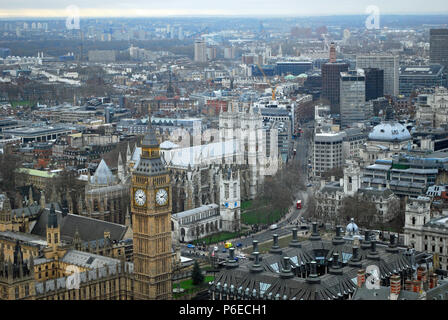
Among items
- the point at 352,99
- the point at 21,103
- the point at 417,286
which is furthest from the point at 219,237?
the point at 21,103

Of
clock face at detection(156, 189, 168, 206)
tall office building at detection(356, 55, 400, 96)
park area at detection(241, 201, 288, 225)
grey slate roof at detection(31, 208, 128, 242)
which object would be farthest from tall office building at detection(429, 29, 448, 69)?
clock face at detection(156, 189, 168, 206)

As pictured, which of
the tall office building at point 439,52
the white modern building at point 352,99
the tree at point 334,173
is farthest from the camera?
the tall office building at point 439,52

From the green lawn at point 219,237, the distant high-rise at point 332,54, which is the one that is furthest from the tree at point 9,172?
the distant high-rise at point 332,54

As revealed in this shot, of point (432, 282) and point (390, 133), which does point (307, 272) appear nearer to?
point (432, 282)

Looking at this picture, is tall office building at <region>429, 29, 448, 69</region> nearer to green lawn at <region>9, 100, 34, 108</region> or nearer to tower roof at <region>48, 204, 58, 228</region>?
green lawn at <region>9, 100, 34, 108</region>

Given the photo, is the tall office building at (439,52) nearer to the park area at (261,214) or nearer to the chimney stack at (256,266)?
the park area at (261,214)

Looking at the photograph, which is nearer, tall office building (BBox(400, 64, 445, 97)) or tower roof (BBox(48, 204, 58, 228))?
tower roof (BBox(48, 204, 58, 228))
